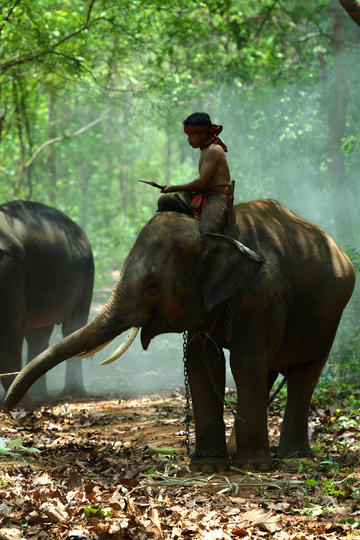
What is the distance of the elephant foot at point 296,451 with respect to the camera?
20.2 feet

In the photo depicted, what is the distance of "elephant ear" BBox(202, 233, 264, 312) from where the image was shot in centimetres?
552

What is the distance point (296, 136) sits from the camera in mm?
16031

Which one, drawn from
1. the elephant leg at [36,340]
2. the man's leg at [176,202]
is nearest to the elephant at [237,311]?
the man's leg at [176,202]

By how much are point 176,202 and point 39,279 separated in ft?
14.6

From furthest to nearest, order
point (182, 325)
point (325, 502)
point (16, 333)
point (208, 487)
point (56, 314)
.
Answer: point (56, 314) → point (16, 333) → point (182, 325) → point (208, 487) → point (325, 502)

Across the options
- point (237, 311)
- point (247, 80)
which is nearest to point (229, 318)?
point (237, 311)

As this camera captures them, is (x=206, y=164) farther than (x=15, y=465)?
Yes

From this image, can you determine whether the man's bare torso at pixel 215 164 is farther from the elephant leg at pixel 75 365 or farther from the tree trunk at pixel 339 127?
the tree trunk at pixel 339 127

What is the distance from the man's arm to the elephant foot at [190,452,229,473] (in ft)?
7.06

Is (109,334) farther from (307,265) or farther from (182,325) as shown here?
(307,265)

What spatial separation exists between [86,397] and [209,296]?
5635mm

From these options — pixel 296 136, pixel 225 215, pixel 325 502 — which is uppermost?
pixel 296 136

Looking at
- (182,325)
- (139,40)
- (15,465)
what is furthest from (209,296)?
(139,40)

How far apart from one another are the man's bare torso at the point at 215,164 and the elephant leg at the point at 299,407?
1669 millimetres
